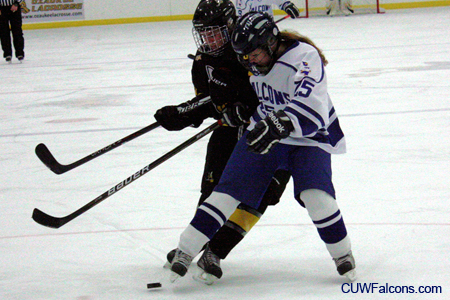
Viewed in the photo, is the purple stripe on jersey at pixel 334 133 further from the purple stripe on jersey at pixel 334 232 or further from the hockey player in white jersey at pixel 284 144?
the purple stripe on jersey at pixel 334 232

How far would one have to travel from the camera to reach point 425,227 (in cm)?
235

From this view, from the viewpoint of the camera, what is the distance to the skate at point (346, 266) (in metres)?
1.92

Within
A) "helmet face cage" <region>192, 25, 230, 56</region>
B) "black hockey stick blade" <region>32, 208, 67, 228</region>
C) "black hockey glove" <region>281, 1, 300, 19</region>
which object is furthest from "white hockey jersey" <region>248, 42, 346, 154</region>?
"black hockey glove" <region>281, 1, 300, 19</region>

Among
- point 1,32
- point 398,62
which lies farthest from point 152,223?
point 1,32

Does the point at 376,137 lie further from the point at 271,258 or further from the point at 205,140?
the point at 271,258

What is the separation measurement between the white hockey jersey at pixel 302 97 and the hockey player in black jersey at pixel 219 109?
90mm

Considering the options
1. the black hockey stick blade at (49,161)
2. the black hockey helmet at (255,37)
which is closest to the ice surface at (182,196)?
the black hockey stick blade at (49,161)

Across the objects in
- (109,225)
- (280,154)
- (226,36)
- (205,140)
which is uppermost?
(226,36)

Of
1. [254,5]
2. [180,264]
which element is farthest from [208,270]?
[254,5]

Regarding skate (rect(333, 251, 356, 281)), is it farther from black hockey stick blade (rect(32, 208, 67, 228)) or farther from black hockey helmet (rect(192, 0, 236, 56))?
black hockey stick blade (rect(32, 208, 67, 228))

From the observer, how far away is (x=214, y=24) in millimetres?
2035

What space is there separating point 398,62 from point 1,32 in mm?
4855

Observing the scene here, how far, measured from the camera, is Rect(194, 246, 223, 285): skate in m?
1.99

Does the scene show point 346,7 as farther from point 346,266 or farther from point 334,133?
point 346,266
